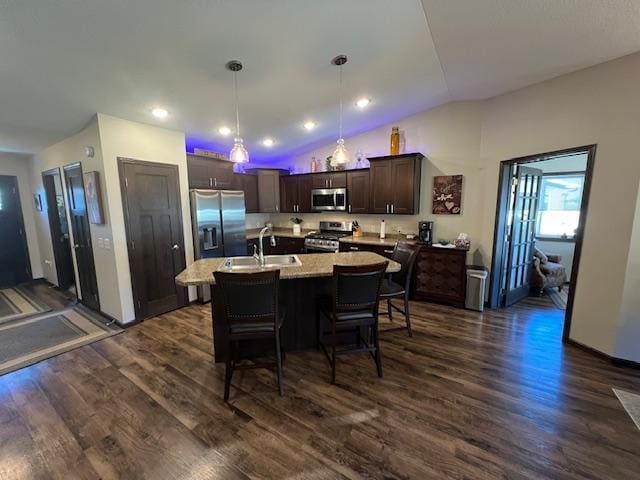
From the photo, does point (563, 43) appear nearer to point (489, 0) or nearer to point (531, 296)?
point (489, 0)

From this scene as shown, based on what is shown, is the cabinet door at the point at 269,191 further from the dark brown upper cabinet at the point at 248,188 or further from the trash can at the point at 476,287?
the trash can at the point at 476,287

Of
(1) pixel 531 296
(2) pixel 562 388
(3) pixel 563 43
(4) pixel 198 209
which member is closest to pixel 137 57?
(4) pixel 198 209

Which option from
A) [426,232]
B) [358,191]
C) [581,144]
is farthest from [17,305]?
[581,144]

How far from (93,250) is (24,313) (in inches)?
59.8

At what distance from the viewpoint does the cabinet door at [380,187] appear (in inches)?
178

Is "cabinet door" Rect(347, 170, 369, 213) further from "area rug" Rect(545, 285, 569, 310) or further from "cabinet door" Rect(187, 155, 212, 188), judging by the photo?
"area rug" Rect(545, 285, 569, 310)

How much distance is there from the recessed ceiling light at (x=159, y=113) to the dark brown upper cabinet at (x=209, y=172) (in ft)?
2.62

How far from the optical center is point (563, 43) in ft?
7.88

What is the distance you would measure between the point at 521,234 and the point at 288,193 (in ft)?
13.7

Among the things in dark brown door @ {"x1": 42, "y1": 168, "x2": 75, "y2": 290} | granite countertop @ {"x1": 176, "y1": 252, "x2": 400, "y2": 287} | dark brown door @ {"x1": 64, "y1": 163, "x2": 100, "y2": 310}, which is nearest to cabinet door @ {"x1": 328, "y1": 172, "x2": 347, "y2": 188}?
granite countertop @ {"x1": 176, "y1": 252, "x2": 400, "y2": 287}

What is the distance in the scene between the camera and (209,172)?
4457 mm

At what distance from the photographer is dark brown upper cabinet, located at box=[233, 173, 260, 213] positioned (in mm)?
5166

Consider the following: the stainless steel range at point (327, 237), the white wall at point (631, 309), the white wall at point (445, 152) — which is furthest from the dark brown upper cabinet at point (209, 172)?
the white wall at point (631, 309)

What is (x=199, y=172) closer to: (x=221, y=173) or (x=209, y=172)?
(x=209, y=172)
